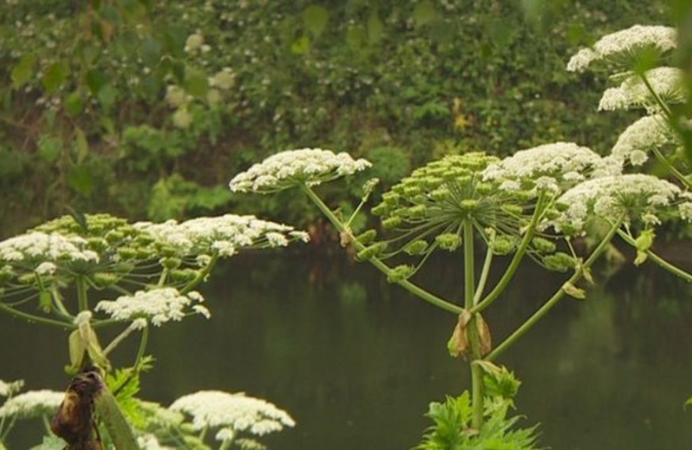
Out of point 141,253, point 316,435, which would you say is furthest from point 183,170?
point 141,253

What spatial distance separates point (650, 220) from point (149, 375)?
15.7ft

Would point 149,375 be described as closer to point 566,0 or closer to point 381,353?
point 381,353

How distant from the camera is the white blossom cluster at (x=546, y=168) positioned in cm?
256

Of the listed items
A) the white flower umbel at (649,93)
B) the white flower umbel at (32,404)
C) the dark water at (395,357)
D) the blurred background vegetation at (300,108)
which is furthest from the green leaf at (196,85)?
the blurred background vegetation at (300,108)

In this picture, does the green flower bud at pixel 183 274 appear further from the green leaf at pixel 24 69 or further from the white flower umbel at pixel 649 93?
the green leaf at pixel 24 69

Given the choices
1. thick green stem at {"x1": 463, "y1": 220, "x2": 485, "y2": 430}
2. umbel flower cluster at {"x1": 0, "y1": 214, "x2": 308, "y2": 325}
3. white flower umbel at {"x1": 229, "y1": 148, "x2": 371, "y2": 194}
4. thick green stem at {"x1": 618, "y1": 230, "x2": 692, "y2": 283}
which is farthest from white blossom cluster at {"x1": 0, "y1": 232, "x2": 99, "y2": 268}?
thick green stem at {"x1": 618, "y1": 230, "x2": 692, "y2": 283}

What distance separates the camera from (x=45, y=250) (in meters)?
2.58

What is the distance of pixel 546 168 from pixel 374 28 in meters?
1.36

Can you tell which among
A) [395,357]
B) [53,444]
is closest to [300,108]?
[395,357]

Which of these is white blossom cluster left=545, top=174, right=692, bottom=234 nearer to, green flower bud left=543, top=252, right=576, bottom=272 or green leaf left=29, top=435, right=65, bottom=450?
green flower bud left=543, top=252, right=576, bottom=272

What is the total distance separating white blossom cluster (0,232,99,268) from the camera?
8.38ft

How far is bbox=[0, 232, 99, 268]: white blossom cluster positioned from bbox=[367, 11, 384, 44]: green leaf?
139 centimetres

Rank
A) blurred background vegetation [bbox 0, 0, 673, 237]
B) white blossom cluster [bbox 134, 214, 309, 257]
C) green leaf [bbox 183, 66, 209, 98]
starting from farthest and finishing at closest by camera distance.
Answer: blurred background vegetation [bbox 0, 0, 673, 237]
white blossom cluster [bbox 134, 214, 309, 257]
green leaf [bbox 183, 66, 209, 98]

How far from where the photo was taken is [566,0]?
1.05 metres
